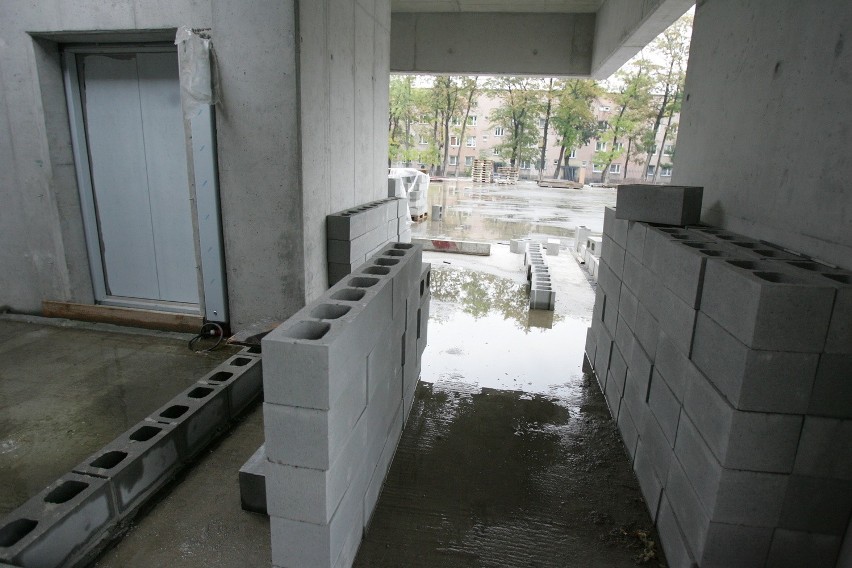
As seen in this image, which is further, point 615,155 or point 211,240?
point 615,155

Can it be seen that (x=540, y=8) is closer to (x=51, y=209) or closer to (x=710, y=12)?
(x=710, y=12)

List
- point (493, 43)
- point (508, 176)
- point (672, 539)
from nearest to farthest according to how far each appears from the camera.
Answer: point (672, 539), point (493, 43), point (508, 176)

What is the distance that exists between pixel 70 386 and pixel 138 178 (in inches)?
105

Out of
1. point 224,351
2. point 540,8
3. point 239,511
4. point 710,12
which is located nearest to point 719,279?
point 239,511

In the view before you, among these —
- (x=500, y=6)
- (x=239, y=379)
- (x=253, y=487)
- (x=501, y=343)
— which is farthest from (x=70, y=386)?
(x=500, y=6)

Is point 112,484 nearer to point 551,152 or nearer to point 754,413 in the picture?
point 754,413

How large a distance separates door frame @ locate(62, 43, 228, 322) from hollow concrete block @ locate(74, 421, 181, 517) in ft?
7.96

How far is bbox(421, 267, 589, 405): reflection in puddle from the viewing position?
496 cm

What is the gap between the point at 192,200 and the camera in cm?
538

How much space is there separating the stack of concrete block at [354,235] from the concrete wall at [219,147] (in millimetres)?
693

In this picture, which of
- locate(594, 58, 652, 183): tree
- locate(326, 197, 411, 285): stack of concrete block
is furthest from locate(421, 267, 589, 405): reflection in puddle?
locate(594, 58, 652, 183): tree

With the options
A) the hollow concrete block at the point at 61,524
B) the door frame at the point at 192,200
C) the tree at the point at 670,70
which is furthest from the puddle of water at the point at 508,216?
the tree at the point at 670,70

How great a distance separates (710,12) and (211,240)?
5469mm

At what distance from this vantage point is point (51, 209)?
5.80m
